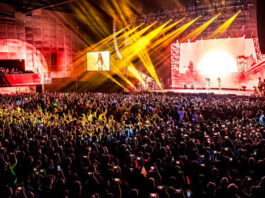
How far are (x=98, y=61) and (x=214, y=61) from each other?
10.5 meters

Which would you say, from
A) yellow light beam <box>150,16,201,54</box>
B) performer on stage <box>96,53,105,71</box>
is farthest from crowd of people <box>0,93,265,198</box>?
yellow light beam <box>150,16,201,54</box>

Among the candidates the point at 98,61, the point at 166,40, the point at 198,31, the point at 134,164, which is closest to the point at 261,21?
the point at 134,164

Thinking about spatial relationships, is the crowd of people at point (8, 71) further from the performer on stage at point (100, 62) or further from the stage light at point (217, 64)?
the stage light at point (217, 64)

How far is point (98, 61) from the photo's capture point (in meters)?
23.7

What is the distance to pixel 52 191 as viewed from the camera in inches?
156

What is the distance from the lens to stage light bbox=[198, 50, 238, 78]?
878 inches

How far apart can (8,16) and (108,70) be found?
9.02m

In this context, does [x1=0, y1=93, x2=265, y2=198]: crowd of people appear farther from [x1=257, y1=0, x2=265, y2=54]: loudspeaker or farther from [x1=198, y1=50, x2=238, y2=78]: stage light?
[x1=198, y1=50, x2=238, y2=78]: stage light

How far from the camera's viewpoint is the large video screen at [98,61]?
76.3 feet

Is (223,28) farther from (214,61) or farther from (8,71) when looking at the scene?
(8,71)

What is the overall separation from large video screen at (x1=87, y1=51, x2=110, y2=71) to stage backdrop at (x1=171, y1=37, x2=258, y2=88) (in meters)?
6.66

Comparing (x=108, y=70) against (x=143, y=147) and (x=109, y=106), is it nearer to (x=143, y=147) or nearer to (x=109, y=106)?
(x=109, y=106)

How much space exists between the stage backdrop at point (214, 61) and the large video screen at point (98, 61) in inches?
262

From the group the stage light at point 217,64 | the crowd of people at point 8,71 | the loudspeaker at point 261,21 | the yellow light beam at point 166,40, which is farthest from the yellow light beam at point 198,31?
the crowd of people at point 8,71
